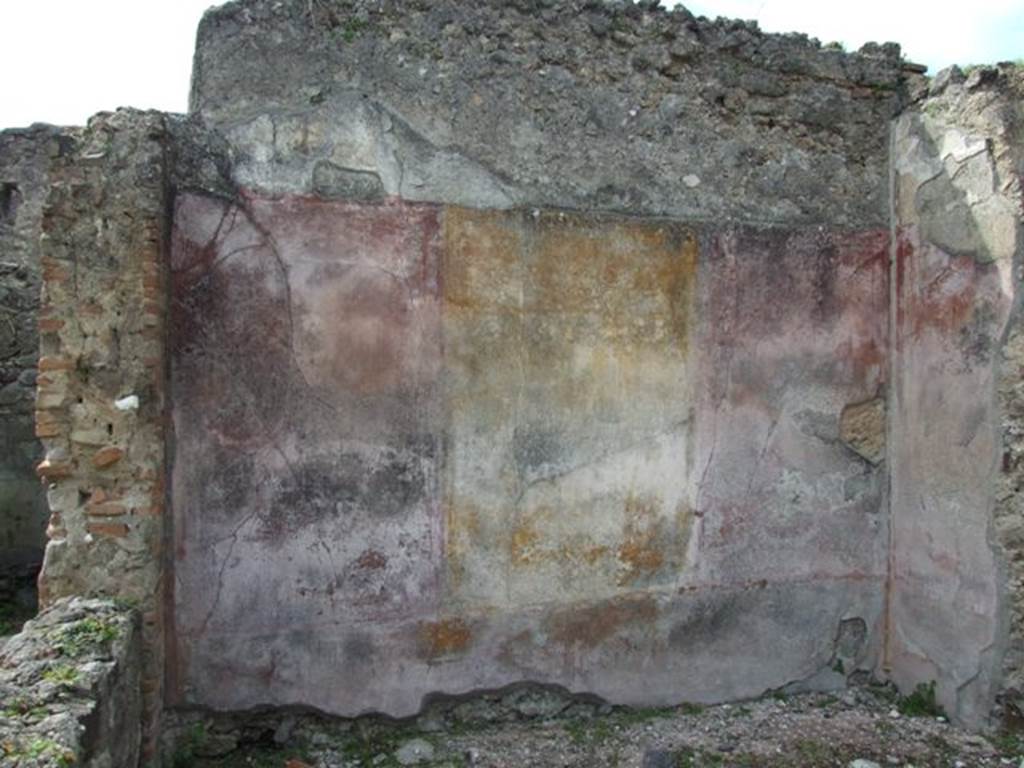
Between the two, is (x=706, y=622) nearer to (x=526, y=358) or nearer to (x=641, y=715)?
(x=641, y=715)

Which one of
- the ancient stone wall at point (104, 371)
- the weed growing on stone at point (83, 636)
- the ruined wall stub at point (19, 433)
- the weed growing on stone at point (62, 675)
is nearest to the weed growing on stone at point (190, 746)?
the ancient stone wall at point (104, 371)

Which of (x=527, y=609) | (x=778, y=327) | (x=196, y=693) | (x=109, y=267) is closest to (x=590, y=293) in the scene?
(x=778, y=327)

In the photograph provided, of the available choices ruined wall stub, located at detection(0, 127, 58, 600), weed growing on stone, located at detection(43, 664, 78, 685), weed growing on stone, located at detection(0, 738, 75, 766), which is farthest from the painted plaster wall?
ruined wall stub, located at detection(0, 127, 58, 600)

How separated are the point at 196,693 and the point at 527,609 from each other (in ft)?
4.24

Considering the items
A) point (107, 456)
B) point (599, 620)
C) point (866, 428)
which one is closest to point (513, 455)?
point (599, 620)

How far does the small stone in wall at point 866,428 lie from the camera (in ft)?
12.7

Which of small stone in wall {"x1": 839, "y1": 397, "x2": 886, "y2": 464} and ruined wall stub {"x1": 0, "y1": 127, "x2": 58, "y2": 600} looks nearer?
small stone in wall {"x1": 839, "y1": 397, "x2": 886, "y2": 464}

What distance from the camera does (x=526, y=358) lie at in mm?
3406

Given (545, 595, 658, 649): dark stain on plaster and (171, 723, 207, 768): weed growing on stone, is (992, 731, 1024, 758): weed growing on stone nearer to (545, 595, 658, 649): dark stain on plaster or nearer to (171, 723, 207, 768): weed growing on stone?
(545, 595, 658, 649): dark stain on plaster

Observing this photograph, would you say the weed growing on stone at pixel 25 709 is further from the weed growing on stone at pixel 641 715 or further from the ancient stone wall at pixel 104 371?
the weed growing on stone at pixel 641 715

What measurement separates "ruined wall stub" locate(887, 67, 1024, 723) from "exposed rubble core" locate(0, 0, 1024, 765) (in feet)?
0.05

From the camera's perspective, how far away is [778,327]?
3754mm

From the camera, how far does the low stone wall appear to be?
193cm

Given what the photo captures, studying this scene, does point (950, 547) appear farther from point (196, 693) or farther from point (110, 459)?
point (110, 459)
